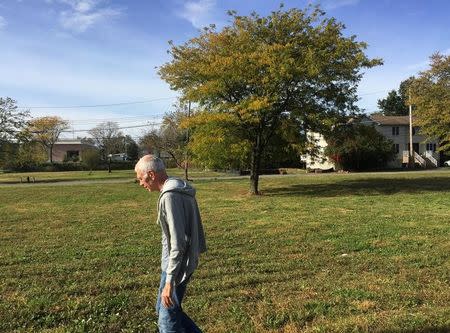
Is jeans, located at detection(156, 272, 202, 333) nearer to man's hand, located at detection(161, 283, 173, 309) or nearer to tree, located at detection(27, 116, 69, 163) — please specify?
man's hand, located at detection(161, 283, 173, 309)

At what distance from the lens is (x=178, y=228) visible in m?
3.41

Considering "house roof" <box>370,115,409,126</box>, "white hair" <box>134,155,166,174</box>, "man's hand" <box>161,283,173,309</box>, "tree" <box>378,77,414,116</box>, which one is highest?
"tree" <box>378,77,414,116</box>

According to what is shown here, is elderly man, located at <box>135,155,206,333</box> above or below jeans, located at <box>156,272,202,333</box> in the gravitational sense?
above

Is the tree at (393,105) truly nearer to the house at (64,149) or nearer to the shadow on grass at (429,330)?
the house at (64,149)

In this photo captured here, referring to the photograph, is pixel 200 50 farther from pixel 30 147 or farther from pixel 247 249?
pixel 30 147

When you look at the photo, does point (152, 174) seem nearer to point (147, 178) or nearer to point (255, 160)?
point (147, 178)

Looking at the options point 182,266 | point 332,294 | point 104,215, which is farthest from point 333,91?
point 182,266

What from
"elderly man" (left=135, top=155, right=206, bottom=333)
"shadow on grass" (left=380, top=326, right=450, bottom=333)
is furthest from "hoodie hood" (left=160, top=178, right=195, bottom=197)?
"shadow on grass" (left=380, top=326, right=450, bottom=333)

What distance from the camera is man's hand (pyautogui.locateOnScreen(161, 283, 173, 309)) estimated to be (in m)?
3.41

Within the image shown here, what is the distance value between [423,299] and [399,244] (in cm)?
345

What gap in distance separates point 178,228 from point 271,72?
52.7 ft

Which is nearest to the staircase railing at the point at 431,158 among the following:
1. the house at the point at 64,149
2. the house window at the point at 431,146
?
the house window at the point at 431,146

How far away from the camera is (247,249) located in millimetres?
8672

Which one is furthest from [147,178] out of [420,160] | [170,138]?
[420,160]
